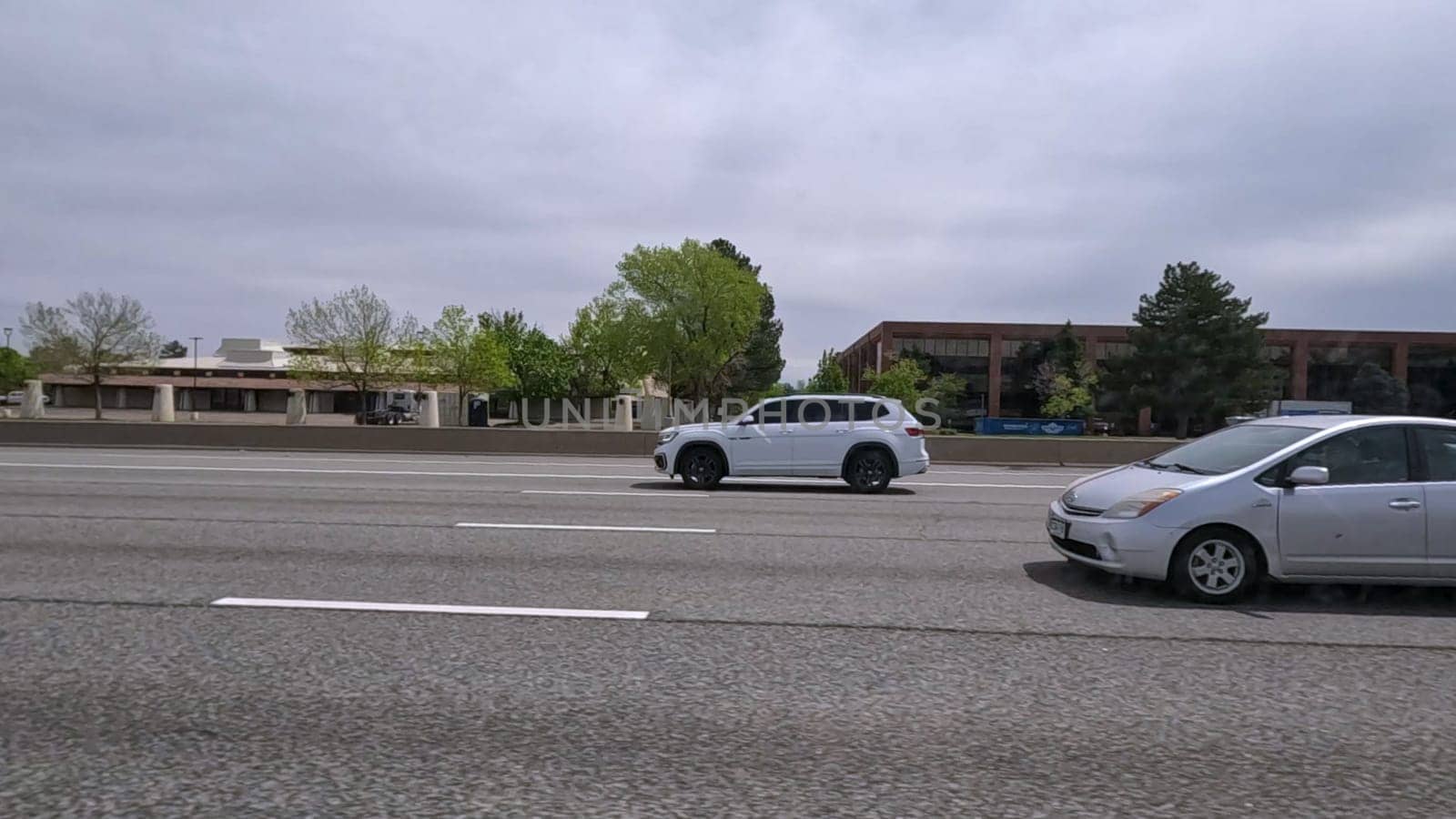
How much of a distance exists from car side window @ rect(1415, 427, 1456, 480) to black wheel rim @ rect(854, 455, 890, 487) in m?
8.80

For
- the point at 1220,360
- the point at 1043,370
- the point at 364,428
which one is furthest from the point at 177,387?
the point at 1220,360

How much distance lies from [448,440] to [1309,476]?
23.3m

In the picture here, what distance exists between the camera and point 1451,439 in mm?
7156

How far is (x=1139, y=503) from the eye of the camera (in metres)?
7.20

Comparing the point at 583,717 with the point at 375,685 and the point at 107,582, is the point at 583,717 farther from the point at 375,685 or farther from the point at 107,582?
the point at 107,582

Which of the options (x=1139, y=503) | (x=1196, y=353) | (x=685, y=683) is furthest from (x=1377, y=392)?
(x=685, y=683)

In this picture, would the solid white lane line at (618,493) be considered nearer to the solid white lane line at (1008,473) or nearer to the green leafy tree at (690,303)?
the solid white lane line at (1008,473)

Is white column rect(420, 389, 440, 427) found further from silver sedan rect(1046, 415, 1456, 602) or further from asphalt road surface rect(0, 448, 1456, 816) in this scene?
silver sedan rect(1046, 415, 1456, 602)

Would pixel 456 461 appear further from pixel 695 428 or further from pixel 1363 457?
pixel 1363 457

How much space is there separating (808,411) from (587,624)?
9925 mm

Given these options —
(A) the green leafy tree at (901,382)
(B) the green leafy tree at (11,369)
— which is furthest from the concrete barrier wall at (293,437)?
(B) the green leafy tree at (11,369)

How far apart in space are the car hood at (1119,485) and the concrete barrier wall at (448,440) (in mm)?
16485

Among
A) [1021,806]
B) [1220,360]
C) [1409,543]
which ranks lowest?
[1021,806]

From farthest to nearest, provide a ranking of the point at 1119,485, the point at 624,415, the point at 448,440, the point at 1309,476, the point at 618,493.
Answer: the point at 624,415, the point at 448,440, the point at 618,493, the point at 1119,485, the point at 1309,476
